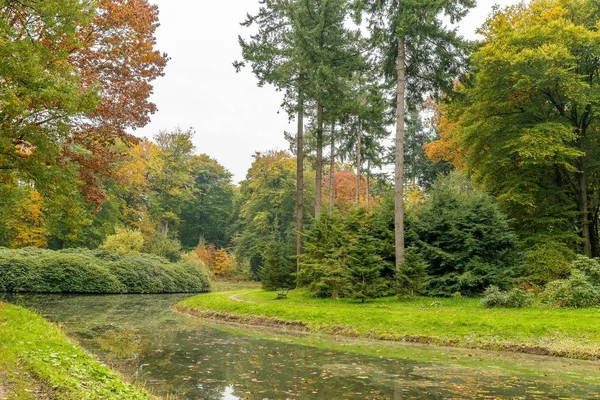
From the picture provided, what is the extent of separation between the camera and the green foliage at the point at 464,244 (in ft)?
61.0

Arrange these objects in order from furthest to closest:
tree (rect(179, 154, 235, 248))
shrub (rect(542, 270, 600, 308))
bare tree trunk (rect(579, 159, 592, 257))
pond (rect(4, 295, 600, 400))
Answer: tree (rect(179, 154, 235, 248)) < bare tree trunk (rect(579, 159, 592, 257)) < shrub (rect(542, 270, 600, 308)) < pond (rect(4, 295, 600, 400))

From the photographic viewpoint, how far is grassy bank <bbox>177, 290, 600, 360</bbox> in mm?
11812

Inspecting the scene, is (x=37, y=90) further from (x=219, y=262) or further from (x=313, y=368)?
(x=219, y=262)

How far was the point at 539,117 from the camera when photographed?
77.1 ft

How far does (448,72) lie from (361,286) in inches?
402

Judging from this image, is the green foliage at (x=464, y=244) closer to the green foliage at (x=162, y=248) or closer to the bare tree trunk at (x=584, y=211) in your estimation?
the bare tree trunk at (x=584, y=211)

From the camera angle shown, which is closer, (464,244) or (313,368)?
(313,368)

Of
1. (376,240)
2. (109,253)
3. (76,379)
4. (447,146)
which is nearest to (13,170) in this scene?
(76,379)

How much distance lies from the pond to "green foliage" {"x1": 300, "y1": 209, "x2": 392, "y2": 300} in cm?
488

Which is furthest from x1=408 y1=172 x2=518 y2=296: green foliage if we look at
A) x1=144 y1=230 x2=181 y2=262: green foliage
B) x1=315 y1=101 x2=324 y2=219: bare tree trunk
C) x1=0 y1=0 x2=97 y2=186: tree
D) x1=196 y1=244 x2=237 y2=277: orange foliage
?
x1=196 y1=244 x2=237 y2=277: orange foliage

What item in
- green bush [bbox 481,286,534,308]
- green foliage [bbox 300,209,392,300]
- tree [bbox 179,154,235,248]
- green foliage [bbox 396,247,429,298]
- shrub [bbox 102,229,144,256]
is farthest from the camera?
tree [bbox 179,154,235,248]

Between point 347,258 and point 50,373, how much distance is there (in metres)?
14.2

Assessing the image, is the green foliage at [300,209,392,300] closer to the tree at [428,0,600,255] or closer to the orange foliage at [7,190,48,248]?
the tree at [428,0,600,255]

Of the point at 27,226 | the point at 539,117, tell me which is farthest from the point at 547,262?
the point at 27,226
